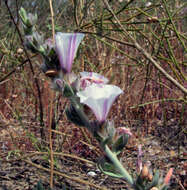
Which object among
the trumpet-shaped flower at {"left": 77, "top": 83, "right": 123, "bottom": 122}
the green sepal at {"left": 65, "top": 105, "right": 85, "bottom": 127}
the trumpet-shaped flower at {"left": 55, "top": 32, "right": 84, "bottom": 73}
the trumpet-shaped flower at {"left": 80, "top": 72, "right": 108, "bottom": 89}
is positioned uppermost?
the trumpet-shaped flower at {"left": 55, "top": 32, "right": 84, "bottom": 73}

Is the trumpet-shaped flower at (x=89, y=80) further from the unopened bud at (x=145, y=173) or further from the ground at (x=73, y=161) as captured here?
the ground at (x=73, y=161)

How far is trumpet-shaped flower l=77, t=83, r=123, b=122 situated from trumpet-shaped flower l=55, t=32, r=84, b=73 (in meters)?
0.08

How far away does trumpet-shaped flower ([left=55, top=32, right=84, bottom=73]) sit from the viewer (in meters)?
0.62

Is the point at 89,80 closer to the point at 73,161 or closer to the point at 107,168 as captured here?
the point at 107,168

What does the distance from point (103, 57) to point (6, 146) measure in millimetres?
1248

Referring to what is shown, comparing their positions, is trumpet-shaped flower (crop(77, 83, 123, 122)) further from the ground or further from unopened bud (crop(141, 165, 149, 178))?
the ground

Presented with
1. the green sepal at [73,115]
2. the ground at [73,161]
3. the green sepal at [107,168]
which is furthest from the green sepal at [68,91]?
the ground at [73,161]

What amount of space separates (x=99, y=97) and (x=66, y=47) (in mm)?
148

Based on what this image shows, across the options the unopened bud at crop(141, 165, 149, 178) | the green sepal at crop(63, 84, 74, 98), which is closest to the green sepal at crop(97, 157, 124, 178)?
the unopened bud at crop(141, 165, 149, 178)

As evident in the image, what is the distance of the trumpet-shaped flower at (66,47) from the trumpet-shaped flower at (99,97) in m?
0.08

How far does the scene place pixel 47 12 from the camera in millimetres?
4684

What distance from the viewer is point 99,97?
0.60 metres

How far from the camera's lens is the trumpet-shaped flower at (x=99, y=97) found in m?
0.60

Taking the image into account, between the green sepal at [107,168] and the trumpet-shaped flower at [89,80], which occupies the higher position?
the trumpet-shaped flower at [89,80]
